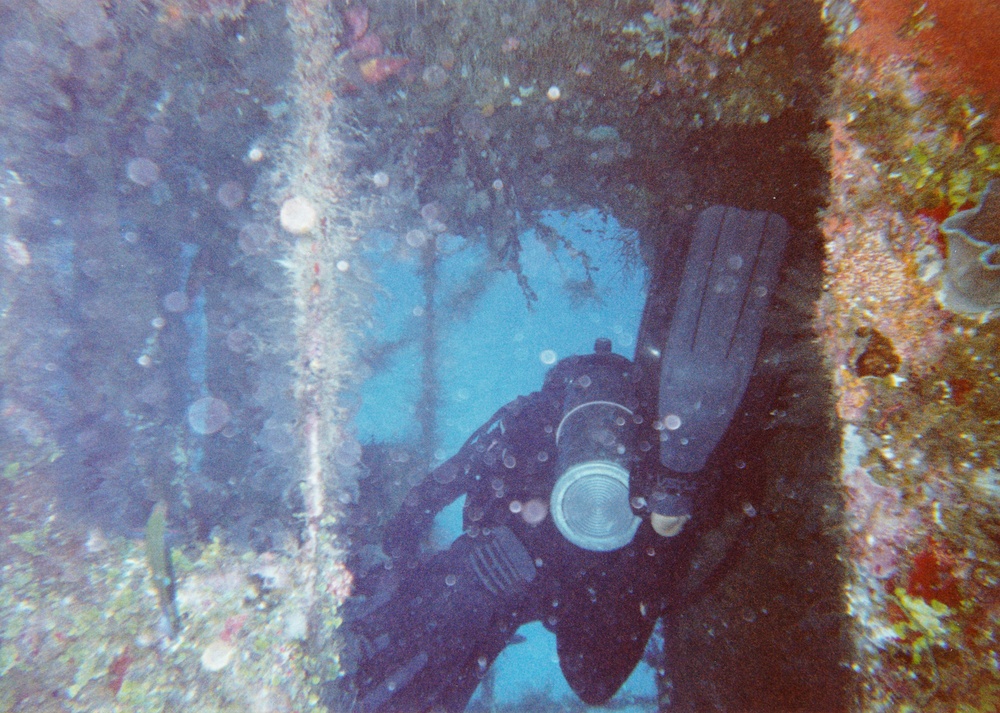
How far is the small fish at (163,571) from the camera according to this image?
8.60 feet

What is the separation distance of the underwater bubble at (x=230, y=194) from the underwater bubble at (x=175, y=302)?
5.85 ft

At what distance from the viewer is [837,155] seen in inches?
57.1

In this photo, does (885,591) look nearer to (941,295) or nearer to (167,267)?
(941,295)

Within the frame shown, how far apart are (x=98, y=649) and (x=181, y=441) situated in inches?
68.7

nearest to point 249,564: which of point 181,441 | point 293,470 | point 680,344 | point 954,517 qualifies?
point 293,470

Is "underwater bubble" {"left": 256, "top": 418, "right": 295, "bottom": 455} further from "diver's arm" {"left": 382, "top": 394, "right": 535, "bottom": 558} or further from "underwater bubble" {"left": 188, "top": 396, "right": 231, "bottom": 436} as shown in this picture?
"diver's arm" {"left": 382, "top": 394, "right": 535, "bottom": 558}

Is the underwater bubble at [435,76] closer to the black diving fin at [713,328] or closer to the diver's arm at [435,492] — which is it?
the black diving fin at [713,328]

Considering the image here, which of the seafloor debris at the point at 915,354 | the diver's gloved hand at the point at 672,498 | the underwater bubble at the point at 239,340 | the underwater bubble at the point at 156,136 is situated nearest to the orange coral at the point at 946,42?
the seafloor debris at the point at 915,354

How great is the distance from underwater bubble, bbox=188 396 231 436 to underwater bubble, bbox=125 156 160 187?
1.92 metres

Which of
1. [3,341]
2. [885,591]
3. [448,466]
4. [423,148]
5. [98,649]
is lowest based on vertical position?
[98,649]

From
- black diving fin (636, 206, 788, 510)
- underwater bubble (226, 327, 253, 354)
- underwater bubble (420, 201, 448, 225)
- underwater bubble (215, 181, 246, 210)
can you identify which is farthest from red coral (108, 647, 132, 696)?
underwater bubble (420, 201, 448, 225)

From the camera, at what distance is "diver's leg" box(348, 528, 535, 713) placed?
3641 millimetres

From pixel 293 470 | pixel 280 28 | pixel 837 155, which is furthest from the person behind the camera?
pixel 293 470

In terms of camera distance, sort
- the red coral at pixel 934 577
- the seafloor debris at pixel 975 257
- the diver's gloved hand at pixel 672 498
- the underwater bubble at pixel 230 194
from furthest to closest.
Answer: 1. the underwater bubble at pixel 230 194
2. the diver's gloved hand at pixel 672 498
3. the red coral at pixel 934 577
4. the seafloor debris at pixel 975 257
